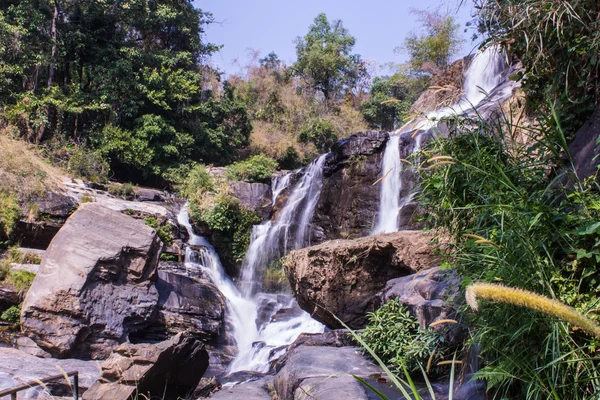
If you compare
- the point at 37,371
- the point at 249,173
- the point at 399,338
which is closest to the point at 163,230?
the point at 249,173

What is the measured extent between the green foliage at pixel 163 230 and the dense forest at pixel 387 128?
5.12ft

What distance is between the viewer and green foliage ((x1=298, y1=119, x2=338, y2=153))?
22.7 metres

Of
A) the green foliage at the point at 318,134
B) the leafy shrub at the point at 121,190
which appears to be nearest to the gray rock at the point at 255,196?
the leafy shrub at the point at 121,190

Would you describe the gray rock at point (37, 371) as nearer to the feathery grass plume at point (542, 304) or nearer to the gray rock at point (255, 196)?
the feathery grass plume at point (542, 304)

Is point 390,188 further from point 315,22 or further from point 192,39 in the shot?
point 315,22

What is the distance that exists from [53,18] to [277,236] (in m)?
11.7

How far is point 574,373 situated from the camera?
2145 millimetres

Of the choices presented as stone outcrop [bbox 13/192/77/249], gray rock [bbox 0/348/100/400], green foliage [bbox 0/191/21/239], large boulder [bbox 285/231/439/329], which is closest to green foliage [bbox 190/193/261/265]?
stone outcrop [bbox 13/192/77/249]

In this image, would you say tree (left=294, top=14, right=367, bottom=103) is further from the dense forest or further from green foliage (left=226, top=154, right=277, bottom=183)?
green foliage (left=226, top=154, right=277, bottom=183)

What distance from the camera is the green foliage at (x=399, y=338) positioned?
14.1 feet

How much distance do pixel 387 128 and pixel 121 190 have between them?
17.1m

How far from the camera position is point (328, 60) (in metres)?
26.2

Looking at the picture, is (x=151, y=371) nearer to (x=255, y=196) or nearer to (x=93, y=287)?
(x=93, y=287)

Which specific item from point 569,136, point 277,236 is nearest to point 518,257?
point 569,136
